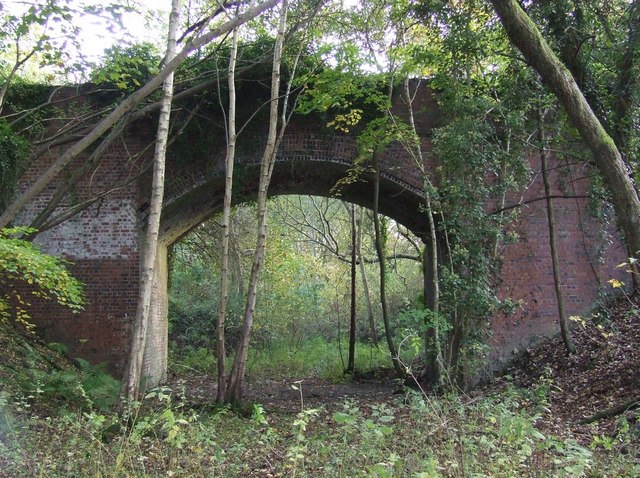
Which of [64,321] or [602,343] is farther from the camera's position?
[64,321]

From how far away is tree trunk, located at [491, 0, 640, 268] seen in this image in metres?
5.65

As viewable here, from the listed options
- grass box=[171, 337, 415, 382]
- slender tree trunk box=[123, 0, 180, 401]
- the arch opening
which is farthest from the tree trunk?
grass box=[171, 337, 415, 382]

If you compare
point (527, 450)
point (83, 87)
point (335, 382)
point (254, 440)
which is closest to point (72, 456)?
point (254, 440)

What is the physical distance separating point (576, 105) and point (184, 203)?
8259 mm

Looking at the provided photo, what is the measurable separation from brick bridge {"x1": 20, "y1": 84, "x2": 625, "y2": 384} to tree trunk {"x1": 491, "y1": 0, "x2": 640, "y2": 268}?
16.2ft

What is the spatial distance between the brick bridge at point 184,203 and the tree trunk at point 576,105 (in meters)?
4.94

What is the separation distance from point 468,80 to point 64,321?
28.4 ft

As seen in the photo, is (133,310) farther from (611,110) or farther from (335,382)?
(611,110)

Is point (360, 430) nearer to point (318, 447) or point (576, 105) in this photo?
point (318, 447)

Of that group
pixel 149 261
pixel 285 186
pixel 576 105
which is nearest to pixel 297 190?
pixel 285 186

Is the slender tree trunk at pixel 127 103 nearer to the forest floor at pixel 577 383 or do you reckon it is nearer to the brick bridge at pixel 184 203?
the forest floor at pixel 577 383

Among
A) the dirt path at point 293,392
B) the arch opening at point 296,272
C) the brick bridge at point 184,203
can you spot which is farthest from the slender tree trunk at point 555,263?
the dirt path at point 293,392

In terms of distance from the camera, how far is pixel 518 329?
35.6ft

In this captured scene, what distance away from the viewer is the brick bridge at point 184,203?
1085cm
